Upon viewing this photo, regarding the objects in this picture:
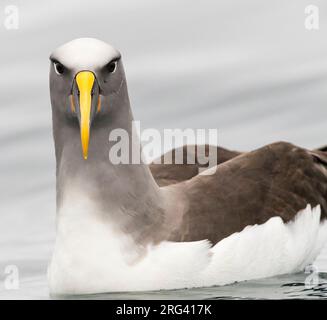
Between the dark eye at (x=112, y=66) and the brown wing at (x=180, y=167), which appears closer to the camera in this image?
the dark eye at (x=112, y=66)

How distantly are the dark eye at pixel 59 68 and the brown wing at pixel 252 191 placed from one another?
5.42 feet

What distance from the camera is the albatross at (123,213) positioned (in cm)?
1134

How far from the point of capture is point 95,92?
1119cm

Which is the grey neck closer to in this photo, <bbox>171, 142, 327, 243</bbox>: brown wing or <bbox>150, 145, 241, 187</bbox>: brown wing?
<bbox>171, 142, 327, 243</bbox>: brown wing

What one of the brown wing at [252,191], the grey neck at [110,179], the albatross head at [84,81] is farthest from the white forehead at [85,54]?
the brown wing at [252,191]

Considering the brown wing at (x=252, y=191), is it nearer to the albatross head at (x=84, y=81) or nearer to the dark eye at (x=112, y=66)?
the albatross head at (x=84, y=81)

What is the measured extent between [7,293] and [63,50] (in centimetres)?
240

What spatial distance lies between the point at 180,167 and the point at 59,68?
254 centimetres

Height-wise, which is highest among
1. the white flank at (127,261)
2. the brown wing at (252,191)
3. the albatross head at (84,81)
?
the albatross head at (84,81)

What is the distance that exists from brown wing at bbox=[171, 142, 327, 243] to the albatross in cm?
1

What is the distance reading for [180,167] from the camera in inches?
535

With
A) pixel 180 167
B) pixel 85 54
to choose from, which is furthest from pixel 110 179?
pixel 180 167

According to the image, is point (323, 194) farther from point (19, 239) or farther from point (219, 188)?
point (19, 239)

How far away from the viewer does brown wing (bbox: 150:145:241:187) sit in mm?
13391
